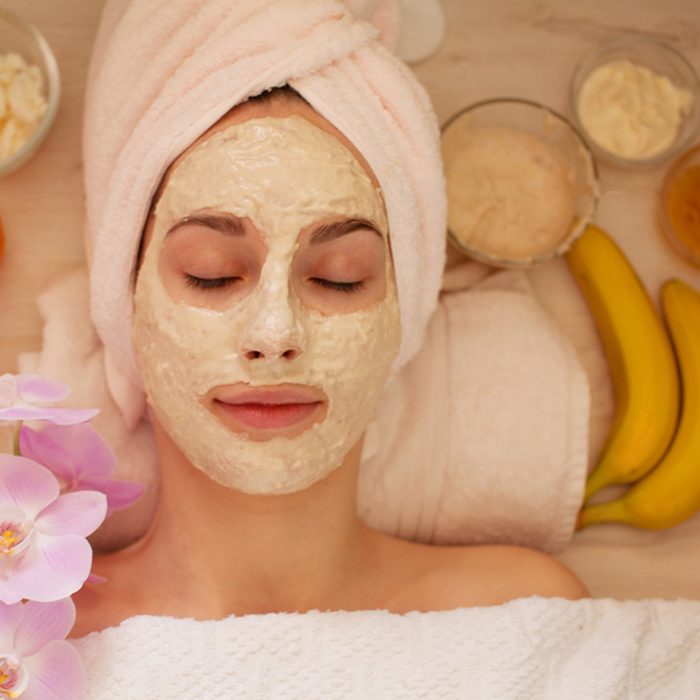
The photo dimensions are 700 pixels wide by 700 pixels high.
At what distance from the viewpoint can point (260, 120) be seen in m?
1.07

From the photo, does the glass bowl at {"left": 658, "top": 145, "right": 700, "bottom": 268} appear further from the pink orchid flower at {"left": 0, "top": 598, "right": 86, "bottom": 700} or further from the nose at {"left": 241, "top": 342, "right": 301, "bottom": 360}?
the pink orchid flower at {"left": 0, "top": 598, "right": 86, "bottom": 700}

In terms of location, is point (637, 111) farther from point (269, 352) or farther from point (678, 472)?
point (269, 352)

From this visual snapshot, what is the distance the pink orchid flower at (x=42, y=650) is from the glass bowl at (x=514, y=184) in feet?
2.53

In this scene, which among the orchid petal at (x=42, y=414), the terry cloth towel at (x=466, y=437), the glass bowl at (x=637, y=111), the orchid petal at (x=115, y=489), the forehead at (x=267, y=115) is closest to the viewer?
the orchid petal at (x=42, y=414)

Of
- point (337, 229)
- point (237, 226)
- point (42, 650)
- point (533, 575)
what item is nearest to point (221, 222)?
point (237, 226)

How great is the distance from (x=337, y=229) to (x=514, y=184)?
1.60 feet

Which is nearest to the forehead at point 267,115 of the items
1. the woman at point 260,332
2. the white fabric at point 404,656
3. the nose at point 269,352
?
the woman at point 260,332

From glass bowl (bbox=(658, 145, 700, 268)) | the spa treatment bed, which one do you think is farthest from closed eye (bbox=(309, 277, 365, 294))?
glass bowl (bbox=(658, 145, 700, 268))

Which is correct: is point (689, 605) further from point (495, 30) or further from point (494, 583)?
point (495, 30)

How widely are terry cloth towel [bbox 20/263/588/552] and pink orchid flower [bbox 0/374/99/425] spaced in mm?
272

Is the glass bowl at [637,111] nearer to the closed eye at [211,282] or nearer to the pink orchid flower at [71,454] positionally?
the closed eye at [211,282]

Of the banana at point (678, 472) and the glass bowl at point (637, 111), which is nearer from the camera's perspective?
the banana at point (678, 472)

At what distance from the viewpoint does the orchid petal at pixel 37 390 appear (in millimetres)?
1052

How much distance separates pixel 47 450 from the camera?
1.17m
